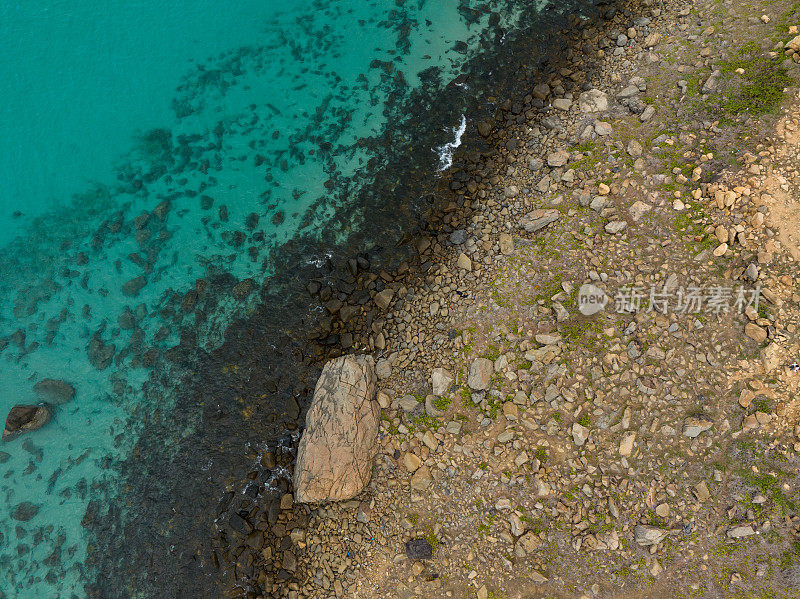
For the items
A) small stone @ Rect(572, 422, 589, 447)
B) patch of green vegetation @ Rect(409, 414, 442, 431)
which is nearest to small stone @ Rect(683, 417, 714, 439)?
small stone @ Rect(572, 422, 589, 447)

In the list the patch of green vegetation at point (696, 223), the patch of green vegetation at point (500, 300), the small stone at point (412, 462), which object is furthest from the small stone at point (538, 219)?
the small stone at point (412, 462)

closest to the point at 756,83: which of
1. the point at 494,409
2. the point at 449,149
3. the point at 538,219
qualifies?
the point at 538,219

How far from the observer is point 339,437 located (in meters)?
13.6

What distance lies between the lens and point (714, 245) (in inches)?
499

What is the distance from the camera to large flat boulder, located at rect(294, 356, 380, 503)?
44.2ft

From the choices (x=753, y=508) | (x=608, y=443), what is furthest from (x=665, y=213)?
(x=753, y=508)

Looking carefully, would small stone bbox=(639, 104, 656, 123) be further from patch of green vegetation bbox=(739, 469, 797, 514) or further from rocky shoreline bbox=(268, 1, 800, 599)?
patch of green vegetation bbox=(739, 469, 797, 514)

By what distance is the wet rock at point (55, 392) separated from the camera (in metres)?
15.7

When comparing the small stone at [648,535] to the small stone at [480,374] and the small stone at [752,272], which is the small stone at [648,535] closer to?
the small stone at [480,374]

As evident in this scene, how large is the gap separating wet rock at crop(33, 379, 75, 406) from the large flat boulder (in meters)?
9.15

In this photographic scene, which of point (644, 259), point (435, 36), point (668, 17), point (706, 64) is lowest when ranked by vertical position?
point (644, 259)

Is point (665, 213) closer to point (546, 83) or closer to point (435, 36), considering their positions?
point (546, 83)

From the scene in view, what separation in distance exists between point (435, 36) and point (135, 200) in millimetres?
13301

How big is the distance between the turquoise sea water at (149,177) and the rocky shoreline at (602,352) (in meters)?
4.06
